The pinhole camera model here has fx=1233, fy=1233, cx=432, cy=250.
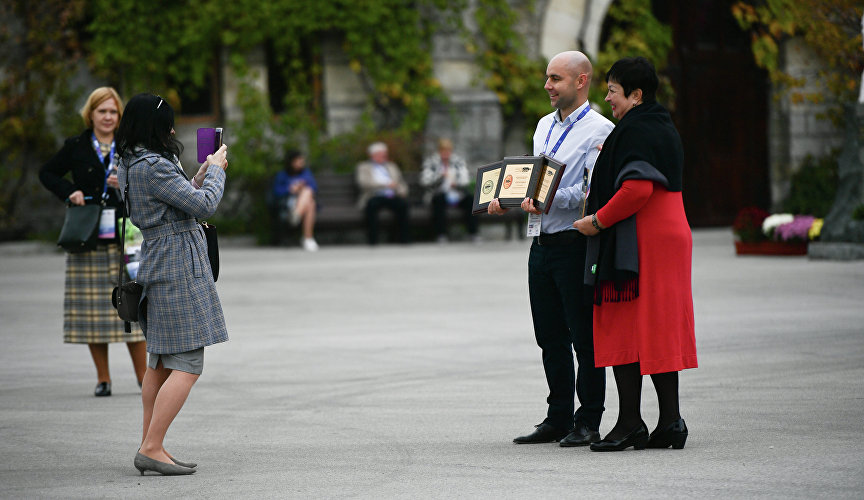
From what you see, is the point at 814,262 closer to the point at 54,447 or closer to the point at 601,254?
the point at 601,254

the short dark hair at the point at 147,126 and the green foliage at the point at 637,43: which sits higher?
the green foliage at the point at 637,43

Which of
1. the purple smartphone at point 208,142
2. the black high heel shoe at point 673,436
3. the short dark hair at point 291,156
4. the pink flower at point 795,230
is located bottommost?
the pink flower at point 795,230

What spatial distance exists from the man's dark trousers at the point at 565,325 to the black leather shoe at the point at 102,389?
10.2 feet

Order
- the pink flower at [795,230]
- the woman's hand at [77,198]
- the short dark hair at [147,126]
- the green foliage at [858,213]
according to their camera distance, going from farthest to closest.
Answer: the pink flower at [795,230] < the green foliage at [858,213] < the woman's hand at [77,198] < the short dark hair at [147,126]

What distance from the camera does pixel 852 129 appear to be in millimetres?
14211

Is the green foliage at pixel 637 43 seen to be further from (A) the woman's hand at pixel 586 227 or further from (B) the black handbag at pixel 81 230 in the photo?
(A) the woman's hand at pixel 586 227

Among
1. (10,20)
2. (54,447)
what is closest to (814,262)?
(54,447)

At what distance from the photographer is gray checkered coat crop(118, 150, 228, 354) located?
5.43 metres

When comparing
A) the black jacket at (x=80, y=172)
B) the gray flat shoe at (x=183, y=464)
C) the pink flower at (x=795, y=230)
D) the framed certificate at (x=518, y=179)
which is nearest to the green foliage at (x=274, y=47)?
the pink flower at (x=795, y=230)

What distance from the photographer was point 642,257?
5.58 m

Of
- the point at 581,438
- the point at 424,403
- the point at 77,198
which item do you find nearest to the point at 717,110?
the point at 77,198

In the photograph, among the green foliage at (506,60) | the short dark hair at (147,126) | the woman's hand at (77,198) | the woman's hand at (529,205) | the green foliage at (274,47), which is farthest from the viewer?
the green foliage at (506,60)

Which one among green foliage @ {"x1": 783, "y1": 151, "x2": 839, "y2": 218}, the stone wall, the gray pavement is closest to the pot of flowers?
green foliage @ {"x1": 783, "y1": 151, "x2": 839, "y2": 218}

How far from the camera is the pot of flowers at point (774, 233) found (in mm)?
14430
